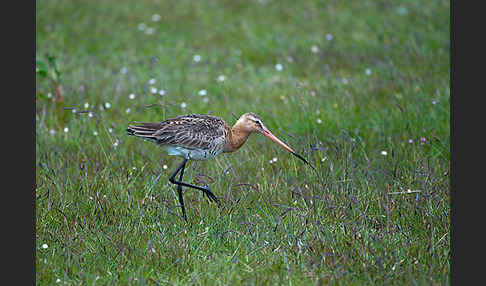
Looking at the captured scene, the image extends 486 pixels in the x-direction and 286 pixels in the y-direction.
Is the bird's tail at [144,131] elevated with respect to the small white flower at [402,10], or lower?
lower

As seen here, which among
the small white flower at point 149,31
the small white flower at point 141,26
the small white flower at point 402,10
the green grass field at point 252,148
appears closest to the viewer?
the green grass field at point 252,148

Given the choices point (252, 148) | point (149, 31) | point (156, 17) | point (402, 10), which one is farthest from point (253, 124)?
point (402, 10)

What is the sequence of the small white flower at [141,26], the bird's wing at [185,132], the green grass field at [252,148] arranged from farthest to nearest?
1. the small white flower at [141,26]
2. the bird's wing at [185,132]
3. the green grass field at [252,148]

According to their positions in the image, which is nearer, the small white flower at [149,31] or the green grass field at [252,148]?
the green grass field at [252,148]

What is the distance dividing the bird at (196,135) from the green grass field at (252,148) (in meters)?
0.36

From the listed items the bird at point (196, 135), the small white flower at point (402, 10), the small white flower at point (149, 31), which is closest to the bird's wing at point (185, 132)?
the bird at point (196, 135)

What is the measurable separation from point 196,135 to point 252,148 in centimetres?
131

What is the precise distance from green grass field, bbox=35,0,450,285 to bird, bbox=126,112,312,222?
14.2 inches

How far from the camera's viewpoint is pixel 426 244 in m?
4.92

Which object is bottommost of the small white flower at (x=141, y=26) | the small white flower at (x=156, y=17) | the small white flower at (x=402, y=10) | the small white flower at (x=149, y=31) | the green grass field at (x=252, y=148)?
the green grass field at (x=252, y=148)

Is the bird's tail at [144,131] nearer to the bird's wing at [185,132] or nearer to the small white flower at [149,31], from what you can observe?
the bird's wing at [185,132]

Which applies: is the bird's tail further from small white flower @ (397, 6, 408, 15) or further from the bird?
small white flower @ (397, 6, 408, 15)

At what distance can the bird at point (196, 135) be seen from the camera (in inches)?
222

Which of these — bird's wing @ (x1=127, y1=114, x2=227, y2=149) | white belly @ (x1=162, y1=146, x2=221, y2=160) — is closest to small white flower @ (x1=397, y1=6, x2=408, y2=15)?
bird's wing @ (x1=127, y1=114, x2=227, y2=149)
